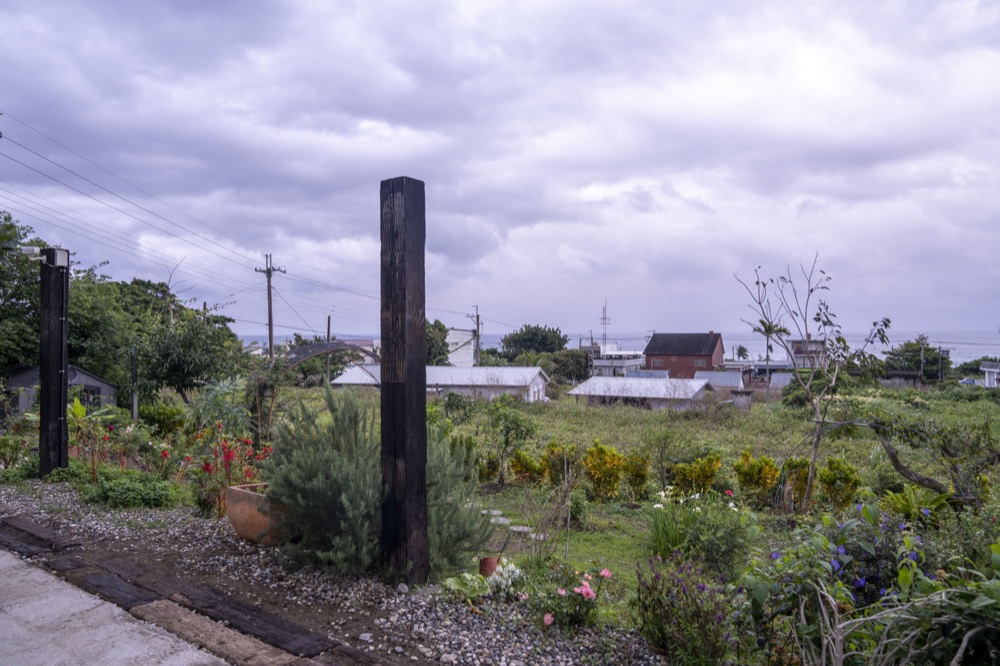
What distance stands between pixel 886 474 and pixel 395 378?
6.55 m

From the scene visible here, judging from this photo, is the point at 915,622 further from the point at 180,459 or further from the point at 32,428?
the point at 32,428

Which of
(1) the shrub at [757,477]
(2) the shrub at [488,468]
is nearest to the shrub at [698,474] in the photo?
(1) the shrub at [757,477]

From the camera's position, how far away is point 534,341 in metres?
56.0

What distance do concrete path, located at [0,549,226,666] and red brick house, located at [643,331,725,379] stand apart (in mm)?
52609

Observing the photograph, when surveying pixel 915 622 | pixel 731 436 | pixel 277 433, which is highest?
pixel 277 433

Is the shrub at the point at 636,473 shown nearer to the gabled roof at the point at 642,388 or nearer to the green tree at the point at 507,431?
the green tree at the point at 507,431

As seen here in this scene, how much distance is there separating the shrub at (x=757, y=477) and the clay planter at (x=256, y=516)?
19.9 ft

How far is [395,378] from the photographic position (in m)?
3.81

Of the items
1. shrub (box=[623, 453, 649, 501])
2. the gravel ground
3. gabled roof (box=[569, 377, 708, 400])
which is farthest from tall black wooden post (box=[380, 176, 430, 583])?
gabled roof (box=[569, 377, 708, 400])

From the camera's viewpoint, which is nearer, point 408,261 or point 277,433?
point 408,261

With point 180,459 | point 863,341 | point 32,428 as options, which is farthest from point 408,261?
point 32,428

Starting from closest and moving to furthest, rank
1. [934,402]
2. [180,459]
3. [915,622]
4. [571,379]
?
[915,622] < [180,459] < [934,402] < [571,379]

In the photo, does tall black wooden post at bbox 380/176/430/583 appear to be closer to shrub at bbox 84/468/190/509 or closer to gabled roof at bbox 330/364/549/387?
shrub at bbox 84/468/190/509

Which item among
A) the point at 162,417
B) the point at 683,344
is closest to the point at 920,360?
the point at 683,344
